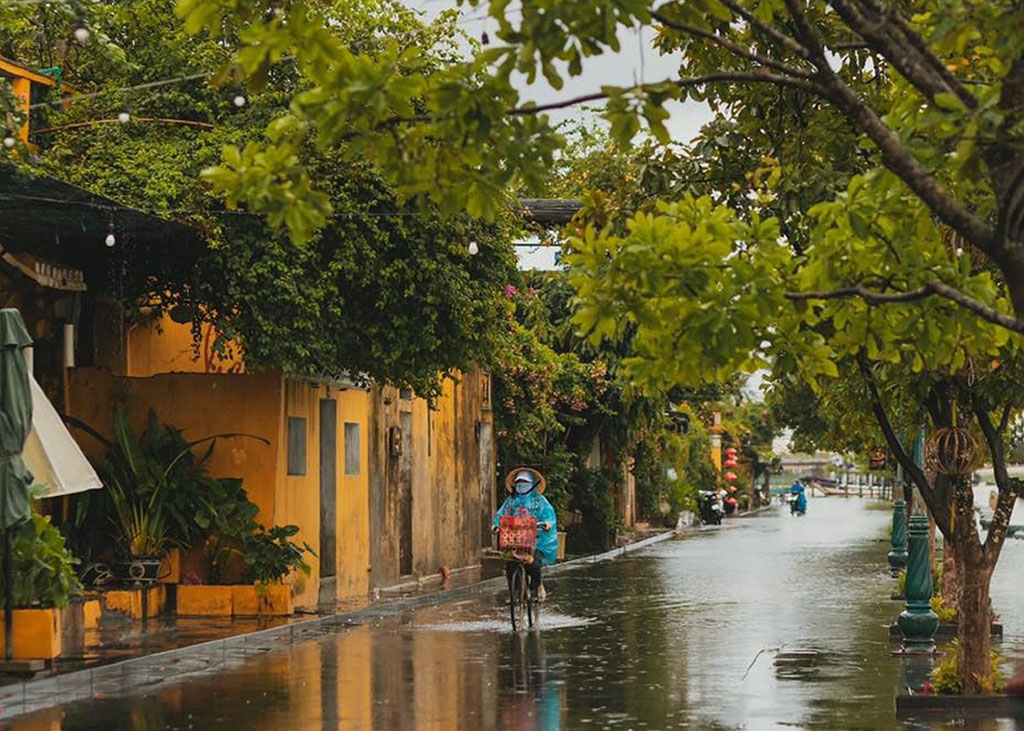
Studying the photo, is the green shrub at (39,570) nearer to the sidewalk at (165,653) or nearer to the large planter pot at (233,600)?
the sidewalk at (165,653)

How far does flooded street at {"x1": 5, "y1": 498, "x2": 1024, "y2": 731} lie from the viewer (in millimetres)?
14070

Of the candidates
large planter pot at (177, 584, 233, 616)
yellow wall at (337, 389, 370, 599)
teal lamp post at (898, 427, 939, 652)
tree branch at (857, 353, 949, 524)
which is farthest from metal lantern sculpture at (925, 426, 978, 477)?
yellow wall at (337, 389, 370, 599)

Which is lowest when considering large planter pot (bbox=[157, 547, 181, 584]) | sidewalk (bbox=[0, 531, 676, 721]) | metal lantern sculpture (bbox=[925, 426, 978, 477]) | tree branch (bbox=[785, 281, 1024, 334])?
sidewalk (bbox=[0, 531, 676, 721])

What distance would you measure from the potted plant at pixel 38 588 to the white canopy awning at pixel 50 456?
1056mm

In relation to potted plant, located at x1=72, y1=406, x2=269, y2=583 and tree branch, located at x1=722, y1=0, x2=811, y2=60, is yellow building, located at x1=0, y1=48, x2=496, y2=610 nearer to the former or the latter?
potted plant, located at x1=72, y1=406, x2=269, y2=583

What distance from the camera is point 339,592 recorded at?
27453 millimetres

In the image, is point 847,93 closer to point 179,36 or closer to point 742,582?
point 179,36

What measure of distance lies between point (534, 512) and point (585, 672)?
588 centimetres

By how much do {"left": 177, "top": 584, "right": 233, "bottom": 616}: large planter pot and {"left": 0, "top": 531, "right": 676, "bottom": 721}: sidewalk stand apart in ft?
1.39

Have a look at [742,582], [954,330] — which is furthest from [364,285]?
[954,330]

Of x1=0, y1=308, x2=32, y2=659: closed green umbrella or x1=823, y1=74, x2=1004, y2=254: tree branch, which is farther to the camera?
x1=0, y1=308, x2=32, y2=659: closed green umbrella

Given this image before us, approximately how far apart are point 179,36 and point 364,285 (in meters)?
3.69

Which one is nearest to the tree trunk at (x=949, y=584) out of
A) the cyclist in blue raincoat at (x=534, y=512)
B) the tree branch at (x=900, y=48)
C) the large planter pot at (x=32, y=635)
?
the cyclist in blue raincoat at (x=534, y=512)

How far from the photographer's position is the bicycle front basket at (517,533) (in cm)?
2267
